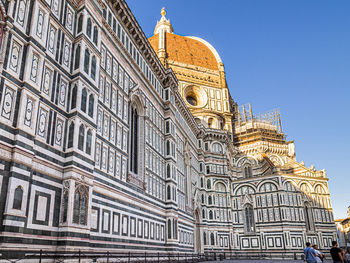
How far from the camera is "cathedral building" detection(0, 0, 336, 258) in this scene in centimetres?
1219

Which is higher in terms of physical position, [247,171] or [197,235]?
[247,171]

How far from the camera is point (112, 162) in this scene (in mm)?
19172

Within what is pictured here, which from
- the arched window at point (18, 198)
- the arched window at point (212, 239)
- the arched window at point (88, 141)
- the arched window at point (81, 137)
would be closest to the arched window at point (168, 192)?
the arched window at point (88, 141)

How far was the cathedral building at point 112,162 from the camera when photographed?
12.2 m

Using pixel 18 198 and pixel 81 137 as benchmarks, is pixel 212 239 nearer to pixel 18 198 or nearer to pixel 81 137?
Result: pixel 81 137

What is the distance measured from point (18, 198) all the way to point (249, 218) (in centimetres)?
3964

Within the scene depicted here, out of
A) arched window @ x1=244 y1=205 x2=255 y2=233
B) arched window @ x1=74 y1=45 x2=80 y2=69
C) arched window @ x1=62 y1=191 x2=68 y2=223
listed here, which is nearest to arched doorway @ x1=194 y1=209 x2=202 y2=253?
arched window @ x1=244 y1=205 x2=255 y2=233

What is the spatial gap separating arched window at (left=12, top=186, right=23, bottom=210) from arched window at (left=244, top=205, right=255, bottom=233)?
129ft

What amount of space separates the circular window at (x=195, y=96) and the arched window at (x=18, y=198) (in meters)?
47.8

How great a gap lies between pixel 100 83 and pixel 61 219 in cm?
890

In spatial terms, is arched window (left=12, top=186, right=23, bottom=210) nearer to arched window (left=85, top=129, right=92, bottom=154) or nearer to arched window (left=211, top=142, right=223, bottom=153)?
arched window (left=85, top=129, right=92, bottom=154)

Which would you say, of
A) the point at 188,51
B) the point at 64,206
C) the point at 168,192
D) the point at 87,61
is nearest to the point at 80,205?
the point at 64,206

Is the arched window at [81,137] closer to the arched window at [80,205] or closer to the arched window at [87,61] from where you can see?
the arched window at [80,205]

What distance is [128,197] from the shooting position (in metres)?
20.4
